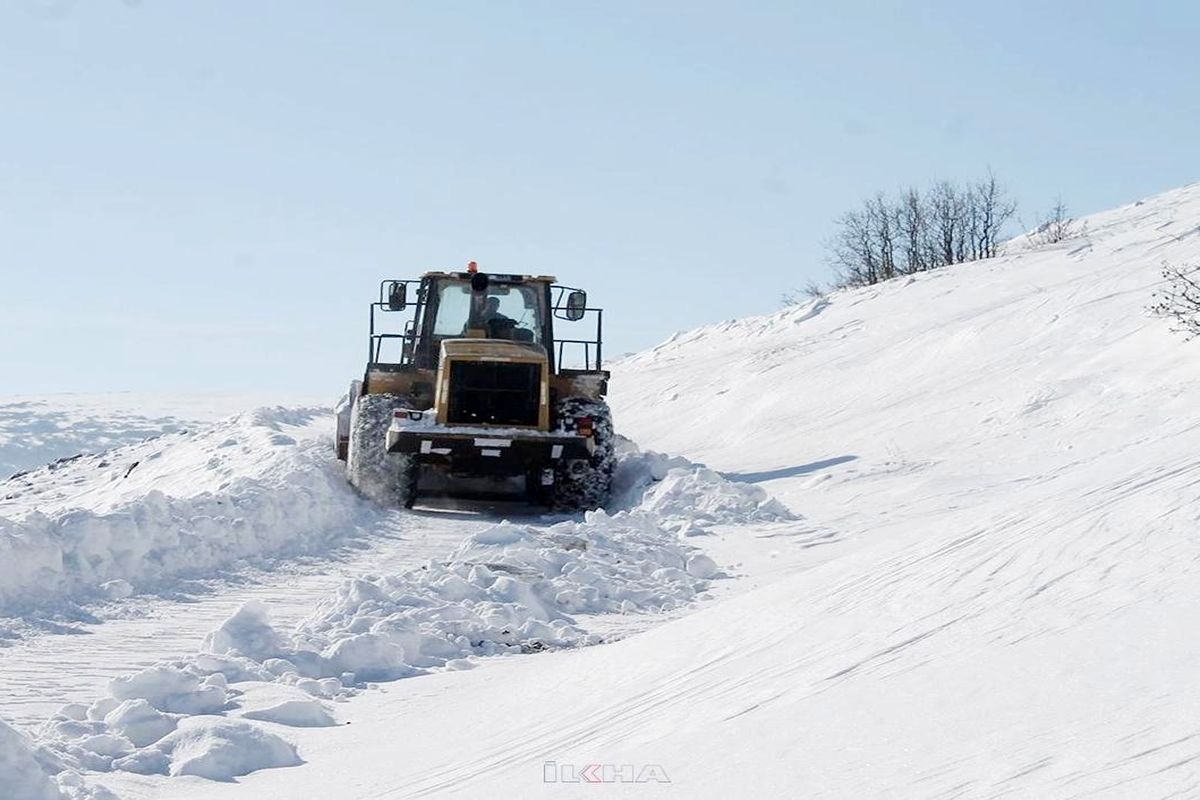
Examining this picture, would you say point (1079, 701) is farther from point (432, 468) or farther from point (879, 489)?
point (432, 468)

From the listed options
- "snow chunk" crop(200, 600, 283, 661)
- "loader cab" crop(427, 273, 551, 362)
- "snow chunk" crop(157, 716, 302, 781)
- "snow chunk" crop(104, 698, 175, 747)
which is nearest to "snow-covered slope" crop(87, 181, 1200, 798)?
"snow chunk" crop(157, 716, 302, 781)

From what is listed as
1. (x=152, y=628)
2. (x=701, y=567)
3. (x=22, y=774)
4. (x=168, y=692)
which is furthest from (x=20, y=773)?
(x=701, y=567)

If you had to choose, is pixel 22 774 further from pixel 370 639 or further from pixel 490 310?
pixel 490 310

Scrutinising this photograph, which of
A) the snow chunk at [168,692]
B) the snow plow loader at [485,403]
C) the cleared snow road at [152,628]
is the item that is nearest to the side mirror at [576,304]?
the snow plow loader at [485,403]

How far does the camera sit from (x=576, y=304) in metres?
14.7

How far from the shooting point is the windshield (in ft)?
51.9

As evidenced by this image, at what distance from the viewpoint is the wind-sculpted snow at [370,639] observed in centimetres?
532

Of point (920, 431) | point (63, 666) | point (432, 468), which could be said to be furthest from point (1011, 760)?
point (920, 431)

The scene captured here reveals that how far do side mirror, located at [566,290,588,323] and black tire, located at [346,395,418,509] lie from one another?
6.01 ft

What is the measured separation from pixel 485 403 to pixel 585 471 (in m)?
1.15

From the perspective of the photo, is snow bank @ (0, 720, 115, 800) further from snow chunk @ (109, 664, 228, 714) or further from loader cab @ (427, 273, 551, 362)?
loader cab @ (427, 273, 551, 362)

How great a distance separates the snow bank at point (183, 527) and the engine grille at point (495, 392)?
1.38 meters

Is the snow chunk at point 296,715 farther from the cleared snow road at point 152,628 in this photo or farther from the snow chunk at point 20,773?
the snow chunk at point 20,773

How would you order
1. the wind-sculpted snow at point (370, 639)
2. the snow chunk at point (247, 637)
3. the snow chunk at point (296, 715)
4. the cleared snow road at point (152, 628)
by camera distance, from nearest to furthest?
the wind-sculpted snow at point (370, 639) < the snow chunk at point (296, 715) < the cleared snow road at point (152, 628) < the snow chunk at point (247, 637)
